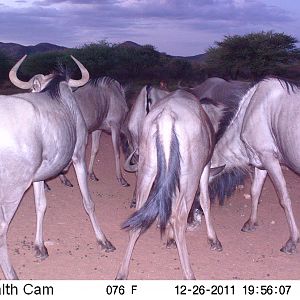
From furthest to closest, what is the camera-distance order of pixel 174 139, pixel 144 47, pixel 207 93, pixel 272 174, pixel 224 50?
pixel 144 47 < pixel 224 50 < pixel 207 93 < pixel 272 174 < pixel 174 139

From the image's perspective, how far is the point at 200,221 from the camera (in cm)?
655

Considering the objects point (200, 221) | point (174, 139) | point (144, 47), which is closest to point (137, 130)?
point (200, 221)

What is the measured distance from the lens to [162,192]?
15.2ft

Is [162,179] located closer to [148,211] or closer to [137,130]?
[148,211]

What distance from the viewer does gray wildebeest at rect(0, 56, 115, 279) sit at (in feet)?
14.4

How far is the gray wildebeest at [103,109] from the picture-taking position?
9047mm

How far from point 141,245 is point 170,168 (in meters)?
1.63

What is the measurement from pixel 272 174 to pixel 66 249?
244cm

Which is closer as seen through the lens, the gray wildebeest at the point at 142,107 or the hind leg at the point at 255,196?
the hind leg at the point at 255,196

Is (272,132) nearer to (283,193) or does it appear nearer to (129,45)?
(283,193)

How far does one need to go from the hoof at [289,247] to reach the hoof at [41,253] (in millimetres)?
2568

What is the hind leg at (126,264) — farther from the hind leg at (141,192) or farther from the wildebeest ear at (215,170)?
the wildebeest ear at (215,170)

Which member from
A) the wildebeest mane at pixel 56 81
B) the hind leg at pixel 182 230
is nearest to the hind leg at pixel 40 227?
the wildebeest mane at pixel 56 81
